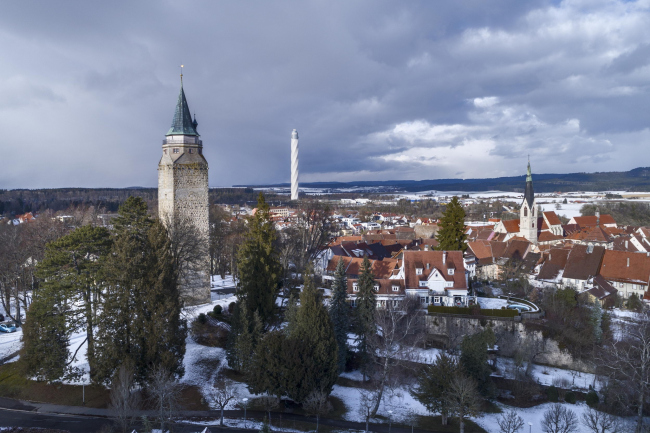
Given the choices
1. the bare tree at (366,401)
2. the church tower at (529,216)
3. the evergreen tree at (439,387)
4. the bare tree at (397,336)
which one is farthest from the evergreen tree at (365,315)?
the church tower at (529,216)

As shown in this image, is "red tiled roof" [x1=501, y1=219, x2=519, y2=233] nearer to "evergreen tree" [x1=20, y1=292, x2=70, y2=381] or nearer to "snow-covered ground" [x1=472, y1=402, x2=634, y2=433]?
"snow-covered ground" [x1=472, y1=402, x2=634, y2=433]

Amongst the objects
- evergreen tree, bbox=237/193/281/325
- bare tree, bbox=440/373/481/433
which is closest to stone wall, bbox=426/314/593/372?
bare tree, bbox=440/373/481/433

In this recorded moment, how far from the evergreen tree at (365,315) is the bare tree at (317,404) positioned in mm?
5274

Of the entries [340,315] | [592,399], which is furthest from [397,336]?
[592,399]

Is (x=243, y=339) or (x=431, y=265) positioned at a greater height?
(x=431, y=265)

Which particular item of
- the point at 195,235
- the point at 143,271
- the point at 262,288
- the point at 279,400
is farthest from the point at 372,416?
the point at 195,235

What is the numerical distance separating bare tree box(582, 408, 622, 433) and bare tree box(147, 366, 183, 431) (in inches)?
717

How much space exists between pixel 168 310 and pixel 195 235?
9327 millimetres

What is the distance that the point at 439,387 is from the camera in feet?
68.9

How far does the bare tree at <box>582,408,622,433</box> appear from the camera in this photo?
20.0 meters

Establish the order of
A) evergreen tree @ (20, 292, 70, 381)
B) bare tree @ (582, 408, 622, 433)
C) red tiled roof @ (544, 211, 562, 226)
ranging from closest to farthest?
bare tree @ (582, 408, 622, 433) → evergreen tree @ (20, 292, 70, 381) → red tiled roof @ (544, 211, 562, 226)

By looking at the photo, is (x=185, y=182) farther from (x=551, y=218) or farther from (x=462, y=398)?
(x=551, y=218)

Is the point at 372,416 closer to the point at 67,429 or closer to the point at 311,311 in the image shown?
the point at 311,311

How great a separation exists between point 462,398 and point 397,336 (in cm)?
764
